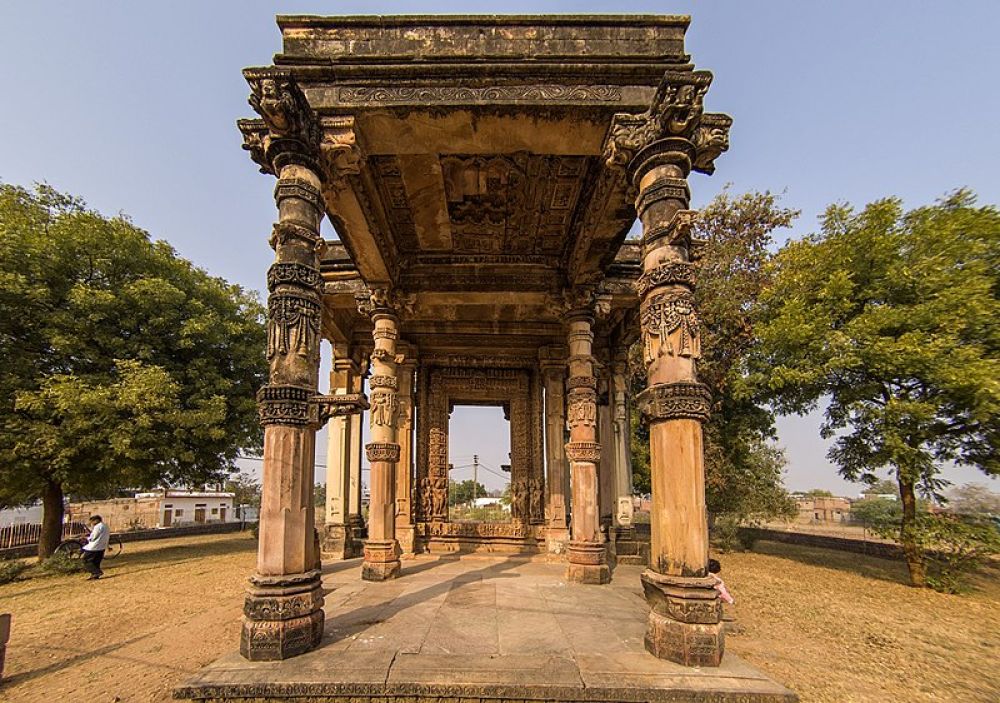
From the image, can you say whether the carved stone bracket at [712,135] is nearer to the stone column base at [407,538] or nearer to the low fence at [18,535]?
the stone column base at [407,538]

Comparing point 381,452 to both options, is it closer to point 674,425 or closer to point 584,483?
point 584,483

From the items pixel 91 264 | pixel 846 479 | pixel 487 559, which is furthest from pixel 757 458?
pixel 91 264

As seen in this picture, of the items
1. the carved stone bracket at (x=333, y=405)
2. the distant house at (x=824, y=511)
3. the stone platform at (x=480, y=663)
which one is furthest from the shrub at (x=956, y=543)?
the distant house at (x=824, y=511)

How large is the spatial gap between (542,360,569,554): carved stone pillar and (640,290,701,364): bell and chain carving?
7243mm

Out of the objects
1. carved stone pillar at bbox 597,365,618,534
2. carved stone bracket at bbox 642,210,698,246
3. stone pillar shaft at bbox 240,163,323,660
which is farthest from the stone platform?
carved stone pillar at bbox 597,365,618,534

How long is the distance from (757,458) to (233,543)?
66.2 feet

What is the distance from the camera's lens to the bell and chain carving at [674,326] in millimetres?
4727

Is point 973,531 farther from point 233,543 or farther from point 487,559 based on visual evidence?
point 233,543

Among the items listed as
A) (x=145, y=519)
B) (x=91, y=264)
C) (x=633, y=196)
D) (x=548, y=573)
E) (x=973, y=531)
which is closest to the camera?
(x=633, y=196)

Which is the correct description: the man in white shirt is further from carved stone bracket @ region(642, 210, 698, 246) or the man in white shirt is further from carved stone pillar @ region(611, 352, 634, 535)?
carved stone bracket @ region(642, 210, 698, 246)

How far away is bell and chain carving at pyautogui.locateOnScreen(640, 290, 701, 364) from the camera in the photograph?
15.5 feet

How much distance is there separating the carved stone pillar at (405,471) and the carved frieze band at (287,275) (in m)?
7.26

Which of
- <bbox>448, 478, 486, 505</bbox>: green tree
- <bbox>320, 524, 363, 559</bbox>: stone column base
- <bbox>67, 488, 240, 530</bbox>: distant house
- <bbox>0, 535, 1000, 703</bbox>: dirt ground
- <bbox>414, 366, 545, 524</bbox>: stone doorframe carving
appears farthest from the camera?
<bbox>448, 478, 486, 505</bbox>: green tree

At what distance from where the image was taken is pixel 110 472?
1257 centimetres
